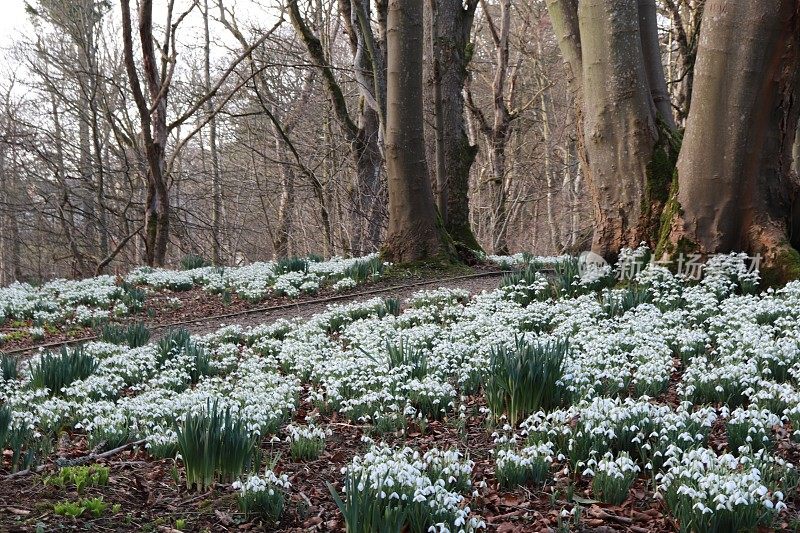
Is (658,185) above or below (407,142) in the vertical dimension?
below

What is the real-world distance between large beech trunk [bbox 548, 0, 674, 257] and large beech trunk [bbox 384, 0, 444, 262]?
251cm

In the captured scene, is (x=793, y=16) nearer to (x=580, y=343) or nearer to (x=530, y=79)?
(x=580, y=343)

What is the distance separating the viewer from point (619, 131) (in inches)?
275

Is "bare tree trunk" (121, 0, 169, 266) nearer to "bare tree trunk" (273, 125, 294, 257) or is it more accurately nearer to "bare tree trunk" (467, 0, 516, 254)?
"bare tree trunk" (273, 125, 294, 257)

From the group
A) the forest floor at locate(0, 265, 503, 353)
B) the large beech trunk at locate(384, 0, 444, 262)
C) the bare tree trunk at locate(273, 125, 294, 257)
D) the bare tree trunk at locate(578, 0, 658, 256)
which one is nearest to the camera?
the bare tree trunk at locate(578, 0, 658, 256)

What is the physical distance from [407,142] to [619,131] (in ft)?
10.1

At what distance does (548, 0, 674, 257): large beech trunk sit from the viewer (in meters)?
6.85

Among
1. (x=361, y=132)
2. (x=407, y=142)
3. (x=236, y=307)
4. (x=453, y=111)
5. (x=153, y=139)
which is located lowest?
(x=236, y=307)

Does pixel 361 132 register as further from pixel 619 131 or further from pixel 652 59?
pixel 619 131

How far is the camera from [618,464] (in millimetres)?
3018

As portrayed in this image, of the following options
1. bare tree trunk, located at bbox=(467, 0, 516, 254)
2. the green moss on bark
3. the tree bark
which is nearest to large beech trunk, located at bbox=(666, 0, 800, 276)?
the green moss on bark

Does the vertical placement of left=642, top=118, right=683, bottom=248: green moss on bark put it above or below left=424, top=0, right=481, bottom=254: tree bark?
below

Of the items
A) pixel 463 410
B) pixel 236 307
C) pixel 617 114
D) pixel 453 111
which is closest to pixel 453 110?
pixel 453 111

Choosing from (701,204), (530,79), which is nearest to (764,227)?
(701,204)
